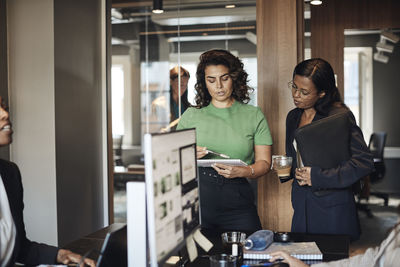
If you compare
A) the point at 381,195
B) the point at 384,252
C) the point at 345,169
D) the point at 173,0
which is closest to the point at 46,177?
the point at 173,0

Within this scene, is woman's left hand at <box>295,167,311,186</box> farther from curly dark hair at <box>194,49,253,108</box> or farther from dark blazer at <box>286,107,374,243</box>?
curly dark hair at <box>194,49,253,108</box>

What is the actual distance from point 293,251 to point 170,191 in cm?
74

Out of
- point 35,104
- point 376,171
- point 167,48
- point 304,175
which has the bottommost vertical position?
point 376,171

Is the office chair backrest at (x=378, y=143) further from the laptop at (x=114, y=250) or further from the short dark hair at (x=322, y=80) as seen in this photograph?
the laptop at (x=114, y=250)

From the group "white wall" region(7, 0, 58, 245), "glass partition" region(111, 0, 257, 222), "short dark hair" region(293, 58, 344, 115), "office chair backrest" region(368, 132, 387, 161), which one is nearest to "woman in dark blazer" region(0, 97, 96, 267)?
"short dark hair" region(293, 58, 344, 115)

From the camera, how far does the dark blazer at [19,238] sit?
181 cm

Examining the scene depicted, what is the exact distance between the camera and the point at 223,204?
251 cm

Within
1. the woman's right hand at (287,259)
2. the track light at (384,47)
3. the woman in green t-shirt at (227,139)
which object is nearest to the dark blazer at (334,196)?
the woman in green t-shirt at (227,139)

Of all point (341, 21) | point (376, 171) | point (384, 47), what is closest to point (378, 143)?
point (376, 171)

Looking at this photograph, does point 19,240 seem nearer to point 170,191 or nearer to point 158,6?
point 170,191

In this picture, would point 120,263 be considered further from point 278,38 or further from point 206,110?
point 278,38

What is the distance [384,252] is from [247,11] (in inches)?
105

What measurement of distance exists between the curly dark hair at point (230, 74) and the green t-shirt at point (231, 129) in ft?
0.20

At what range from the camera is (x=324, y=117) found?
2.53m
